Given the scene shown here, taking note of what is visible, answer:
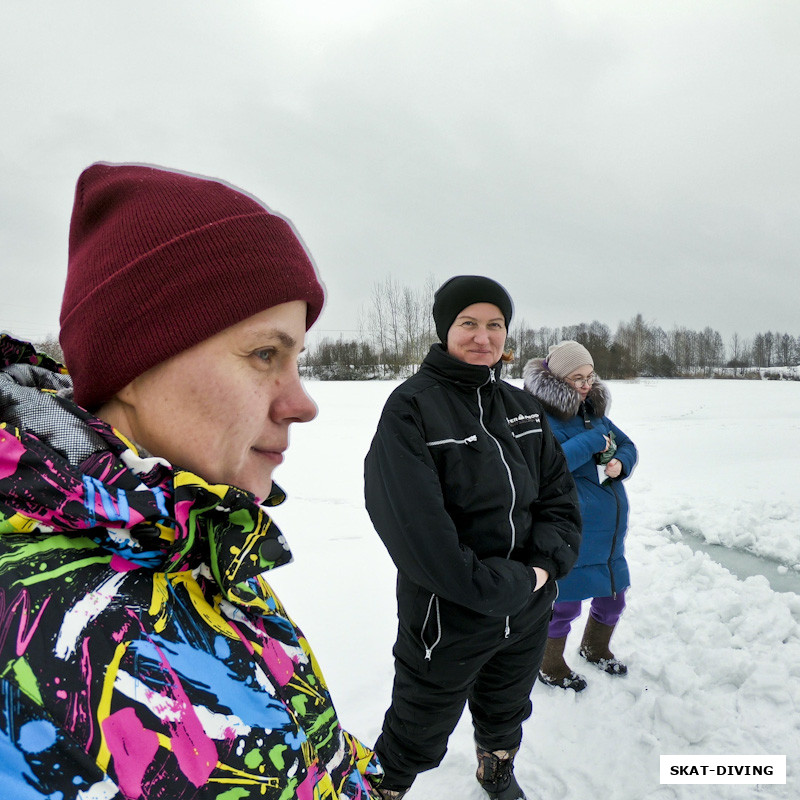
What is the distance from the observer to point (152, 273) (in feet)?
2.56

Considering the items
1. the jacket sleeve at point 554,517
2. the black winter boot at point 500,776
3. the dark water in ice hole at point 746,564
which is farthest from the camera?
the dark water in ice hole at point 746,564

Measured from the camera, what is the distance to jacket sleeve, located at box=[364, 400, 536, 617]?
5.03 feet

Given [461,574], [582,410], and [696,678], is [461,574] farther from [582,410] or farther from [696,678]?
[696,678]

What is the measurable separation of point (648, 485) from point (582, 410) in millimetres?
4603

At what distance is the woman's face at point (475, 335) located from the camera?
2002mm

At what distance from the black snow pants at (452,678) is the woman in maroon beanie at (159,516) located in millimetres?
729

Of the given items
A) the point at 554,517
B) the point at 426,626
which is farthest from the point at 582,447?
the point at 426,626

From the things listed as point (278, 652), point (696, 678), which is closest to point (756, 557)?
point (696, 678)

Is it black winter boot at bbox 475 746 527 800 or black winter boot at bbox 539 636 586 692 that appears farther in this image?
black winter boot at bbox 539 636 586 692

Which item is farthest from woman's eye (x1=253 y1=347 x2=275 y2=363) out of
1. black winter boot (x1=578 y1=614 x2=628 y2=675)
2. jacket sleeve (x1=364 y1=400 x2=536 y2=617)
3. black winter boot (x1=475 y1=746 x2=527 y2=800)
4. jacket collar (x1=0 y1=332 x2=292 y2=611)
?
black winter boot (x1=578 y1=614 x2=628 y2=675)

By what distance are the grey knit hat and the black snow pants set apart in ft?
4.27

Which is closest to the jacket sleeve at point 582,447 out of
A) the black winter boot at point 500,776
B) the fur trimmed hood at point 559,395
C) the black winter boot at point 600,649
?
the fur trimmed hood at point 559,395

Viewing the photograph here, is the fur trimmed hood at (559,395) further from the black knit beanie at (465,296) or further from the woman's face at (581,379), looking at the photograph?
the black knit beanie at (465,296)

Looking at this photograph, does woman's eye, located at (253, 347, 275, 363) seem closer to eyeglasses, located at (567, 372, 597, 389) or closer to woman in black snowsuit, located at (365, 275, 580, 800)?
woman in black snowsuit, located at (365, 275, 580, 800)
